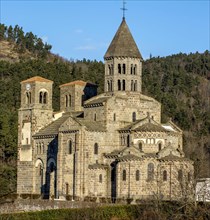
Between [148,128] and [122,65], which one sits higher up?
[122,65]

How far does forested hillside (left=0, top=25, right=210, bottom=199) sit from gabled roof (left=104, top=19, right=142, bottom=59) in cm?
1290

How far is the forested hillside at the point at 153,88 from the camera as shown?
92844mm

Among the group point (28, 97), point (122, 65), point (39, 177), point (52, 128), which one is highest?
point (122, 65)

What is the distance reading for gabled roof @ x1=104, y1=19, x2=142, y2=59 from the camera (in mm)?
73188

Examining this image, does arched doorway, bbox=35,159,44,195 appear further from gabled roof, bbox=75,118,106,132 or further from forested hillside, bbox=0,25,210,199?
gabled roof, bbox=75,118,106,132

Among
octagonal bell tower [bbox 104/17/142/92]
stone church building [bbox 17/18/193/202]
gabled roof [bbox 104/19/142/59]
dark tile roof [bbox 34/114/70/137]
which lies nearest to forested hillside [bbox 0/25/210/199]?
stone church building [bbox 17/18/193/202]

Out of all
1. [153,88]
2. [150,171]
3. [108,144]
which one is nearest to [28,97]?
[108,144]

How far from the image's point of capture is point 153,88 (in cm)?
12250

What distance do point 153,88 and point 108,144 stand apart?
5300cm

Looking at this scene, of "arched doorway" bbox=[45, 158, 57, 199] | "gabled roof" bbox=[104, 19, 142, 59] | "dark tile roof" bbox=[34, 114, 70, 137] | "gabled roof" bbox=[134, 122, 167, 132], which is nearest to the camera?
"gabled roof" bbox=[134, 122, 167, 132]

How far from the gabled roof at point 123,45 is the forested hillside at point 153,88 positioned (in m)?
12.9

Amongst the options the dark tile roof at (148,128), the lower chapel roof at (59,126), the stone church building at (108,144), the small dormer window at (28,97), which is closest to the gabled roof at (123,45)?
the stone church building at (108,144)

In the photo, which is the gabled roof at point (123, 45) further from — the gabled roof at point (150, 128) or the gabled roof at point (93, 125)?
the gabled roof at point (150, 128)

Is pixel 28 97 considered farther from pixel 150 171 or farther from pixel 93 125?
pixel 150 171
